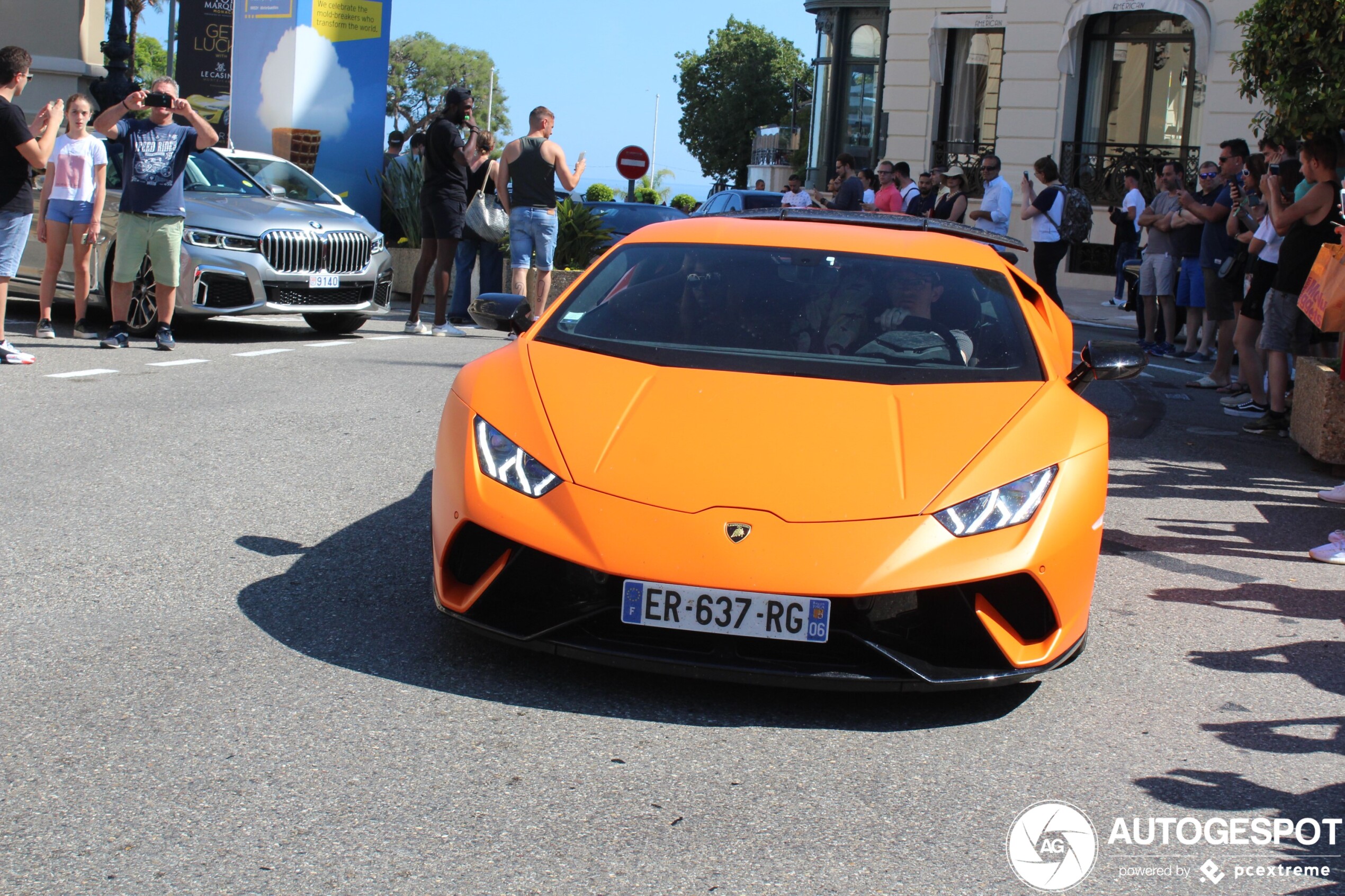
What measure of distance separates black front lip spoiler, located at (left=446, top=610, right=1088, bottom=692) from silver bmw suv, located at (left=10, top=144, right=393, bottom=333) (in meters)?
7.84

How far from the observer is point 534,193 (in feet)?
38.1

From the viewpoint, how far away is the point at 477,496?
3.60 meters

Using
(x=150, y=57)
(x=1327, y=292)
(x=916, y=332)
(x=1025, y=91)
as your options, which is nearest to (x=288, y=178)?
(x=1327, y=292)

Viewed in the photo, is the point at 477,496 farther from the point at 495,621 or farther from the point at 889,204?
the point at 889,204

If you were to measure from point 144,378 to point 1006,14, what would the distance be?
781 inches

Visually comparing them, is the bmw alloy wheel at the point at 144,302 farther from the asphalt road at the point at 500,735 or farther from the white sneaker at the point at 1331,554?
the white sneaker at the point at 1331,554

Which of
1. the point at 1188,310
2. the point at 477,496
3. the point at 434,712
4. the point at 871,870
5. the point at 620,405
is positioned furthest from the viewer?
the point at 1188,310

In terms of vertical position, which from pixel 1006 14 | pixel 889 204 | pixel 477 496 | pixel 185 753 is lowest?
pixel 185 753

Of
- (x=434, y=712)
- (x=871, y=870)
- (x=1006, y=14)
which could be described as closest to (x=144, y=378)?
(x=434, y=712)

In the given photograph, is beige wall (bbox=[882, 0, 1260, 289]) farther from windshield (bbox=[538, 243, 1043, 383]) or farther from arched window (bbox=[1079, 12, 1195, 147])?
windshield (bbox=[538, 243, 1043, 383])

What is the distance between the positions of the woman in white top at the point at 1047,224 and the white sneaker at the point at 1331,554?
8.45 m

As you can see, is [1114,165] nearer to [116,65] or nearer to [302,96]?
[302,96]

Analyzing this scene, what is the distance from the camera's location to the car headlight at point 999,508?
345cm

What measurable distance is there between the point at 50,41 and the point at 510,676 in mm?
25326
